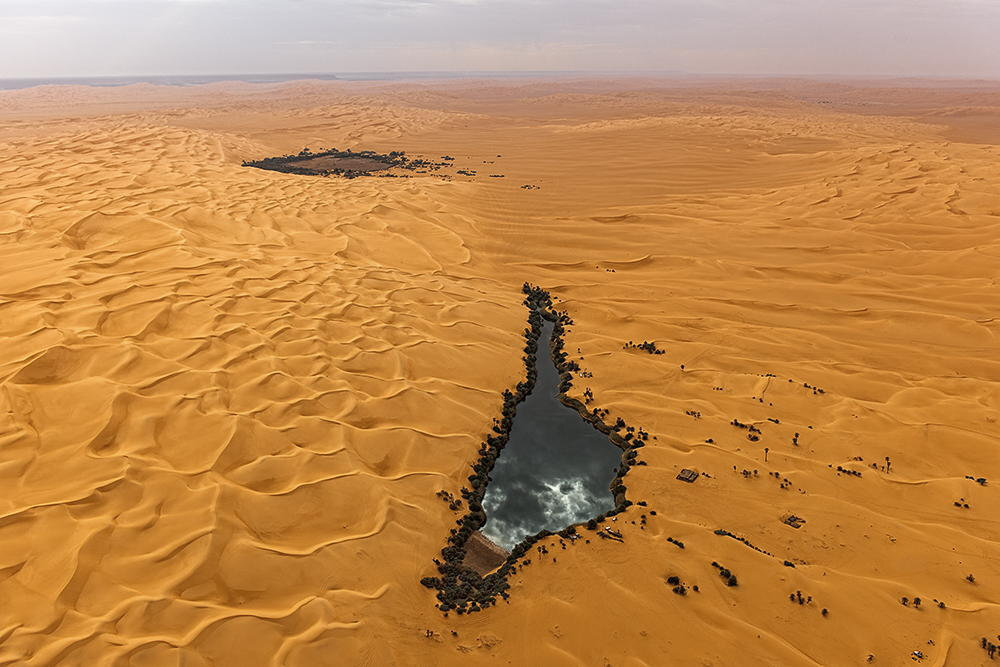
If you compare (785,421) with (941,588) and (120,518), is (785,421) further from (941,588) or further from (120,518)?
(120,518)

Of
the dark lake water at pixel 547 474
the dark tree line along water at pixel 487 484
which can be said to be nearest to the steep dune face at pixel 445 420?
the dark tree line along water at pixel 487 484

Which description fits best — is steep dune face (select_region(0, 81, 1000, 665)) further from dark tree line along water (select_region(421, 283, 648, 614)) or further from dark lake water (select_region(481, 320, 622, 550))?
dark lake water (select_region(481, 320, 622, 550))

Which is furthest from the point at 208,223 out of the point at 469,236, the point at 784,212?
the point at 784,212

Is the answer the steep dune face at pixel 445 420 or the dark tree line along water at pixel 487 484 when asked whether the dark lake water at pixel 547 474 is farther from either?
the steep dune face at pixel 445 420

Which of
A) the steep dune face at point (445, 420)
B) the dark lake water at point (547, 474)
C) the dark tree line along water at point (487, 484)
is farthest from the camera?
the dark lake water at point (547, 474)

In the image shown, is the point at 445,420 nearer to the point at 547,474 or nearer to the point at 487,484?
the point at 487,484

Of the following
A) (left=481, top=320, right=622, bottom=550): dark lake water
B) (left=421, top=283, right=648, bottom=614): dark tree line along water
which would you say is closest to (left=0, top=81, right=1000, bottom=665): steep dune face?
(left=421, top=283, right=648, bottom=614): dark tree line along water

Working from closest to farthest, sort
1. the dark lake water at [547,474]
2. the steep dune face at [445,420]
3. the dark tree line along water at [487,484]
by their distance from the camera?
1. the steep dune face at [445,420]
2. the dark tree line along water at [487,484]
3. the dark lake water at [547,474]
